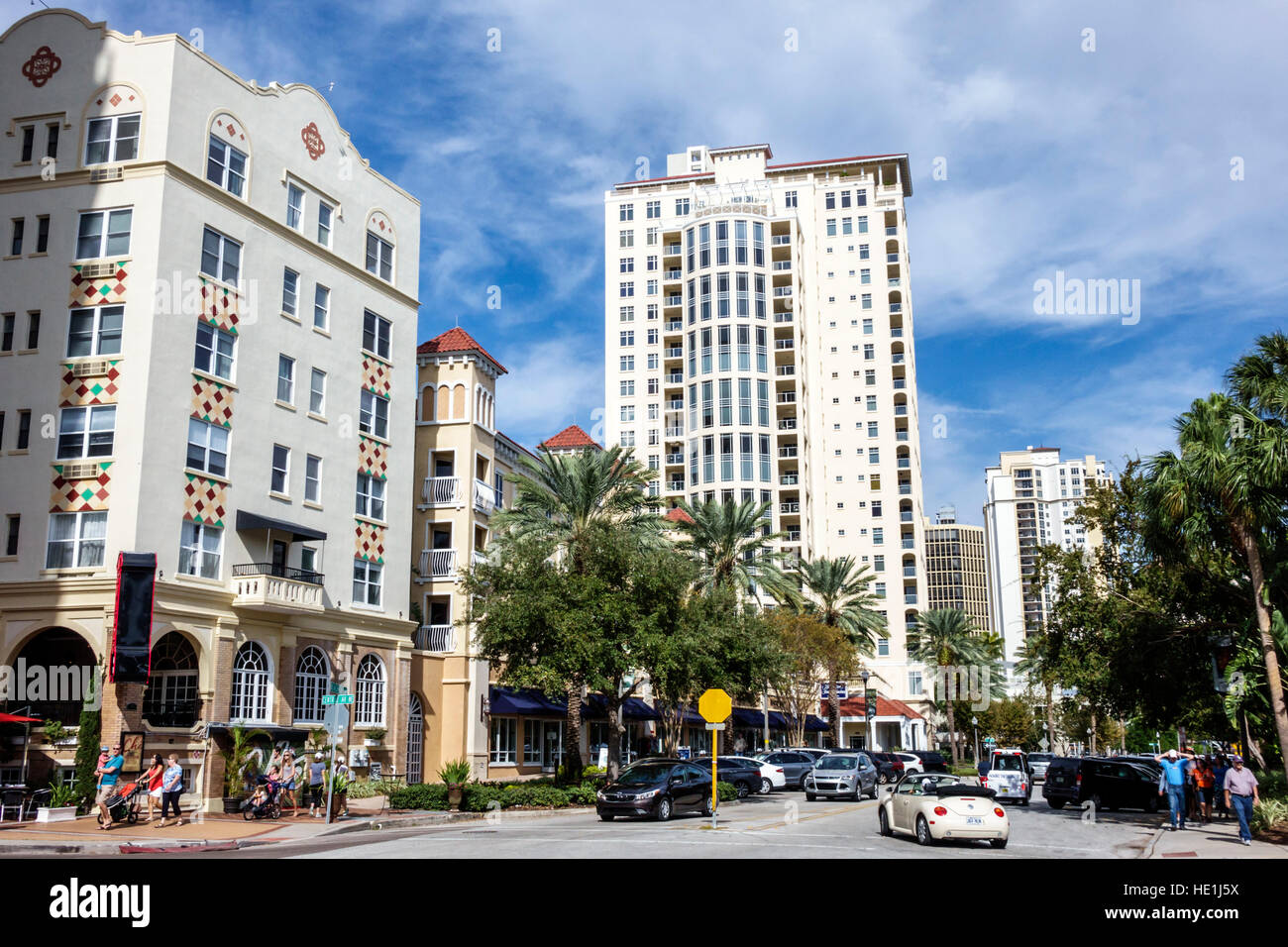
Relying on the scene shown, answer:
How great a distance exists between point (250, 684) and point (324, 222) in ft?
57.7

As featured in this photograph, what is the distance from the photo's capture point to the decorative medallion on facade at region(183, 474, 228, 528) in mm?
31938

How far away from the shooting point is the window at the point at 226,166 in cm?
3450

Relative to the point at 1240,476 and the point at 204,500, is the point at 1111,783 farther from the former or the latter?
the point at 204,500

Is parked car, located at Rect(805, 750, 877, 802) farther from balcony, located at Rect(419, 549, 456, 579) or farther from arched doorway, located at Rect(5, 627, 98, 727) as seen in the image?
arched doorway, located at Rect(5, 627, 98, 727)

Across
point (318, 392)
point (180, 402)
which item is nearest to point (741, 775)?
point (318, 392)

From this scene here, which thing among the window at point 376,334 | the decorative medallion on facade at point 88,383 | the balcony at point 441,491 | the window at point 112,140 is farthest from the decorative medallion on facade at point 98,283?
the balcony at point 441,491

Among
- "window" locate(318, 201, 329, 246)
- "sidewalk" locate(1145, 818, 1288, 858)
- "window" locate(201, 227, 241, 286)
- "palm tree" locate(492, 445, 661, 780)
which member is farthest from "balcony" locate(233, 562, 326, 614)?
"sidewalk" locate(1145, 818, 1288, 858)

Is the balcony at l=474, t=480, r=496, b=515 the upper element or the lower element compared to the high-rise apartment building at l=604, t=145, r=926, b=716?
lower

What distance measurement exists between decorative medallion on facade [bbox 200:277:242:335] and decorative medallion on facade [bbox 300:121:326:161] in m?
7.61

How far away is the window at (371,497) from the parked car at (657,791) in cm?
1658

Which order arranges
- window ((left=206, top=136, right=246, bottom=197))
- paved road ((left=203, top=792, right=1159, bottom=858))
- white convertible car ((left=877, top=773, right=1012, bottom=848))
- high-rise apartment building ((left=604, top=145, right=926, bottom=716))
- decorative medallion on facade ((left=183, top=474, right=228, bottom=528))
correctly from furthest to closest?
high-rise apartment building ((left=604, top=145, right=926, bottom=716)), window ((left=206, top=136, right=246, bottom=197)), decorative medallion on facade ((left=183, top=474, right=228, bottom=528)), white convertible car ((left=877, top=773, right=1012, bottom=848)), paved road ((left=203, top=792, right=1159, bottom=858))

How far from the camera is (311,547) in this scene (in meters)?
37.3

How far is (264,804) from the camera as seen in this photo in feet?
91.7
